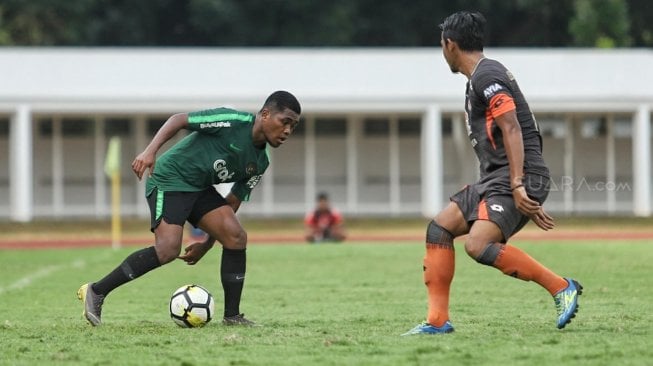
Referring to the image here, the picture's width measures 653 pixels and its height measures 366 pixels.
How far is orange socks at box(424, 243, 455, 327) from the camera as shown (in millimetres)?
8406

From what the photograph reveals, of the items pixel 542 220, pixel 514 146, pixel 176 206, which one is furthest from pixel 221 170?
pixel 542 220

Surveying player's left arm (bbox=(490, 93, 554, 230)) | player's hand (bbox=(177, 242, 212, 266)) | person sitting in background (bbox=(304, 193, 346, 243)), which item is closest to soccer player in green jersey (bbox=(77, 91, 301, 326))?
player's hand (bbox=(177, 242, 212, 266))

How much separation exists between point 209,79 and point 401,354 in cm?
2792

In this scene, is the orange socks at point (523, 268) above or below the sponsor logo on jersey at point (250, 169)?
below

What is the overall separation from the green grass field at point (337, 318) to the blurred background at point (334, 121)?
1499 centimetres

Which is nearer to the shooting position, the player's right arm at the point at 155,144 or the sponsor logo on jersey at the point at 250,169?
the player's right arm at the point at 155,144

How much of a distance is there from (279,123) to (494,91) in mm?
1585

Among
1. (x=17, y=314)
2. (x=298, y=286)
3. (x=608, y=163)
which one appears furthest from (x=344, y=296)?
(x=608, y=163)

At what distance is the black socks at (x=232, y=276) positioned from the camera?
9531 mm

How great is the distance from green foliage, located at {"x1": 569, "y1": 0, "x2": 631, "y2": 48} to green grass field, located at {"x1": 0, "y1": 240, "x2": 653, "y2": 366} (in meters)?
31.5

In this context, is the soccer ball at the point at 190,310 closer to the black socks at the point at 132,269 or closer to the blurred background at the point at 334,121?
the black socks at the point at 132,269

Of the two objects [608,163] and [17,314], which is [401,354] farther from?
[608,163]

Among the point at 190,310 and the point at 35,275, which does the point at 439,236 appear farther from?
the point at 35,275

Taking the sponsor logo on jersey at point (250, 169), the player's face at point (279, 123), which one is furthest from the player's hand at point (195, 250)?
the player's face at point (279, 123)
